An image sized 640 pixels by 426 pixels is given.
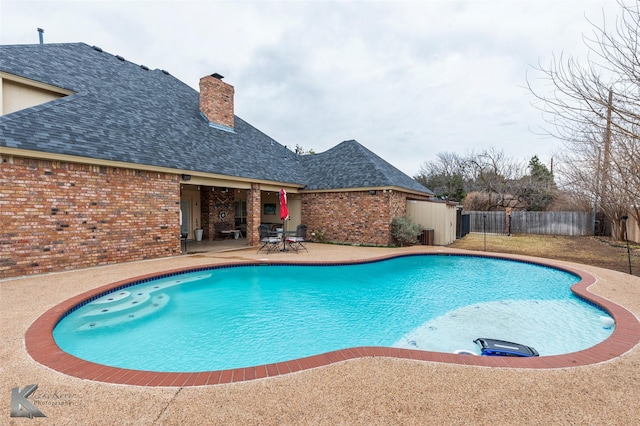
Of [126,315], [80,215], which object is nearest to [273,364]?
[126,315]

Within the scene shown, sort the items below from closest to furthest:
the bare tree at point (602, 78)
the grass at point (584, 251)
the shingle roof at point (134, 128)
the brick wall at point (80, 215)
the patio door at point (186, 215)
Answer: the bare tree at point (602, 78)
the brick wall at point (80, 215)
the shingle roof at point (134, 128)
the grass at point (584, 251)
the patio door at point (186, 215)

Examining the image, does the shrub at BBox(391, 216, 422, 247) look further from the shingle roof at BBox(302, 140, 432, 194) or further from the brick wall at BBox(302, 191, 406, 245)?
the shingle roof at BBox(302, 140, 432, 194)

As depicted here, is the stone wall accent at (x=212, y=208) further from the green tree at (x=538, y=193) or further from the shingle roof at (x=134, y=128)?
the green tree at (x=538, y=193)

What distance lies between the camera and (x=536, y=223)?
20.1m

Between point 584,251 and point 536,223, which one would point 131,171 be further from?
point 536,223

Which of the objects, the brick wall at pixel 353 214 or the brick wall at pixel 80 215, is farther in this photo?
the brick wall at pixel 353 214

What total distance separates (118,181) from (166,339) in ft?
20.3

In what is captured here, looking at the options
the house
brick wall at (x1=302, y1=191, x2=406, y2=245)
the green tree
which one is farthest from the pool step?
the green tree

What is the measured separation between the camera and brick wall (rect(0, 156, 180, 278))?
6.93m

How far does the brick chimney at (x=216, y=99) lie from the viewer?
1402 cm

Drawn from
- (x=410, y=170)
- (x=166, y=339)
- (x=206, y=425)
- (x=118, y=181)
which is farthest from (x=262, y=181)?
(x=410, y=170)

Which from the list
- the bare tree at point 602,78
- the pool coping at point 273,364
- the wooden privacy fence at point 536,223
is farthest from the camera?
the wooden privacy fence at point 536,223

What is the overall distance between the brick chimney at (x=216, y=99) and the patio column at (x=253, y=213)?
425cm

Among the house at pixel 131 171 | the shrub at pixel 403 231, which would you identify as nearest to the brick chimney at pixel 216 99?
the house at pixel 131 171
